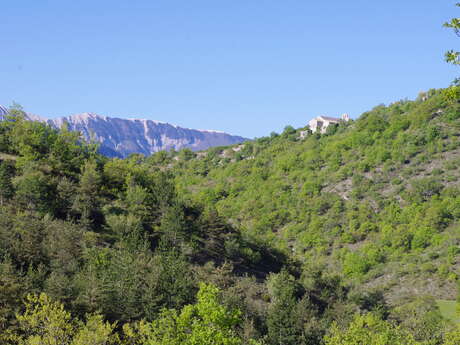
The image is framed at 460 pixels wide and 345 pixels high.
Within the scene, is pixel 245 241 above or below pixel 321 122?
below

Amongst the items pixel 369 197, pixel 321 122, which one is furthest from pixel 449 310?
pixel 321 122

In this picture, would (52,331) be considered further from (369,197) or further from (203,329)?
(369,197)

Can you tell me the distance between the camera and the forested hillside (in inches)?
1533

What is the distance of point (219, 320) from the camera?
28422mm

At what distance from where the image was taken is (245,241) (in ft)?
249

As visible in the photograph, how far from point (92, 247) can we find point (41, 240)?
563 cm

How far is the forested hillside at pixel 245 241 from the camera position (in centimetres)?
3894

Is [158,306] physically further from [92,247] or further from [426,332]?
[426,332]

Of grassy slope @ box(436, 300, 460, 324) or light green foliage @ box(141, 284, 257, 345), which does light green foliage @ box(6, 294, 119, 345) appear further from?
grassy slope @ box(436, 300, 460, 324)

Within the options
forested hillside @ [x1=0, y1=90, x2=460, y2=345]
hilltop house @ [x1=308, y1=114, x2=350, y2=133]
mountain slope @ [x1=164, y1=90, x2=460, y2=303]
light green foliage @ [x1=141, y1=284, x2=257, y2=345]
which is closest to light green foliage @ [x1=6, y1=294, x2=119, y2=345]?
forested hillside @ [x1=0, y1=90, x2=460, y2=345]

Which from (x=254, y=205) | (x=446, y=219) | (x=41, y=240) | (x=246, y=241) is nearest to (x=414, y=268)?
(x=446, y=219)

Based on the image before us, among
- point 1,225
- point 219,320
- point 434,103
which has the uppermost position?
point 434,103

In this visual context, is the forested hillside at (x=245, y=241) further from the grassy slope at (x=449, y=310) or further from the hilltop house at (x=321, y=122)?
the hilltop house at (x=321, y=122)

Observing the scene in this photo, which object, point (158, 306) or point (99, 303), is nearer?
point (99, 303)
